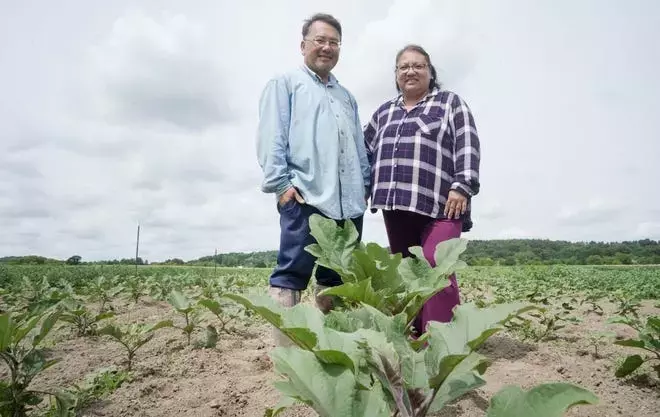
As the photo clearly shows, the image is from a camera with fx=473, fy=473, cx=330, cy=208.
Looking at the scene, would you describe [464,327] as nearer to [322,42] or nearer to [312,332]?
[312,332]

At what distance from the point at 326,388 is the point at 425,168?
240 centimetres

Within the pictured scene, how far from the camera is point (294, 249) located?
2830 mm

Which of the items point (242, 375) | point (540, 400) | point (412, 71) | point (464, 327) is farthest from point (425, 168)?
point (540, 400)

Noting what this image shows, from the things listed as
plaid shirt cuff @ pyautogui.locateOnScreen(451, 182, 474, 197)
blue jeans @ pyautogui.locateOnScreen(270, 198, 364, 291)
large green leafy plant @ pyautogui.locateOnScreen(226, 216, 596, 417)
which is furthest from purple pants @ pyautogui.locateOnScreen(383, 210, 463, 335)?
large green leafy plant @ pyautogui.locateOnScreen(226, 216, 596, 417)

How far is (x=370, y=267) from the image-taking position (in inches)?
66.6

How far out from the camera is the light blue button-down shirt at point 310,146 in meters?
2.90

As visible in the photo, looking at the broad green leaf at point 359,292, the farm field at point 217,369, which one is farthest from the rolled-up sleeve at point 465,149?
the broad green leaf at point 359,292

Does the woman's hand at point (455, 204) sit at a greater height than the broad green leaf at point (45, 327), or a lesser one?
greater

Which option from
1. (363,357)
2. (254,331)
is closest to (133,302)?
(254,331)

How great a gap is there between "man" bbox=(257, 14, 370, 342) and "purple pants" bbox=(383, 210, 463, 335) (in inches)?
10.8

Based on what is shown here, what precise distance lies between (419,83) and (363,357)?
105 inches

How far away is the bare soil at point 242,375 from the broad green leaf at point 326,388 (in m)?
1.22

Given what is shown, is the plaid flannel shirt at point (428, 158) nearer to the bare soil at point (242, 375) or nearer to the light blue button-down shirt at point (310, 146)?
the light blue button-down shirt at point (310, 146)

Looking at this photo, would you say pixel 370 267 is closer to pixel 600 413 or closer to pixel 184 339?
pixel 600 413
